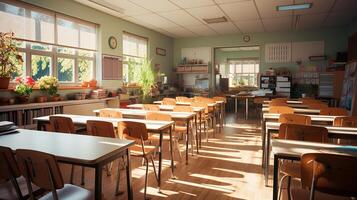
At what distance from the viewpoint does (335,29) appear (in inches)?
326

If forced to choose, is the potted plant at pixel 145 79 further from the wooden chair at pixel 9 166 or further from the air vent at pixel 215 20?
the wooden chair at pixel 9 166

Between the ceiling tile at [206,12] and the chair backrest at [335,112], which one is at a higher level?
the ceiling tile at [206,12]

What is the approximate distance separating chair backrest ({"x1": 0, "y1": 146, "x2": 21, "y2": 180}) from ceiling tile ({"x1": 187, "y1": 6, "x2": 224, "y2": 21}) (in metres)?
5.39

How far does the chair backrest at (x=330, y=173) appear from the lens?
4.66 feet

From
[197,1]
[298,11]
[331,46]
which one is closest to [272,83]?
[331,46]

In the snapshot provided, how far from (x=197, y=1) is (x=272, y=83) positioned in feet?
15.6

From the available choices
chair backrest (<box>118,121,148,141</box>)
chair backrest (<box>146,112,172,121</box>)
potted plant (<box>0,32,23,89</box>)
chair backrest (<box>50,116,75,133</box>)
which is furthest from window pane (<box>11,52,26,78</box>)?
chair backrest (<box>118,121,148,141</box>)

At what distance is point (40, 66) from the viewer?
4.97m

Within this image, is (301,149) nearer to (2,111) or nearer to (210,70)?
(2,111)

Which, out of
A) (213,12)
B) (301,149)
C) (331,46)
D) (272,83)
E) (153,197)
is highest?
(213,12)

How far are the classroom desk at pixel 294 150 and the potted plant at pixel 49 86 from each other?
4230 millimetres

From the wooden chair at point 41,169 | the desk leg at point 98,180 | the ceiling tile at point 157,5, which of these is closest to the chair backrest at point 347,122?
the desk leg at point 98,180

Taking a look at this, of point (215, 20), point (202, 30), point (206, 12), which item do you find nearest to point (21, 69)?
point (206, 12)

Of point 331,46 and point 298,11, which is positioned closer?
point 298,11
